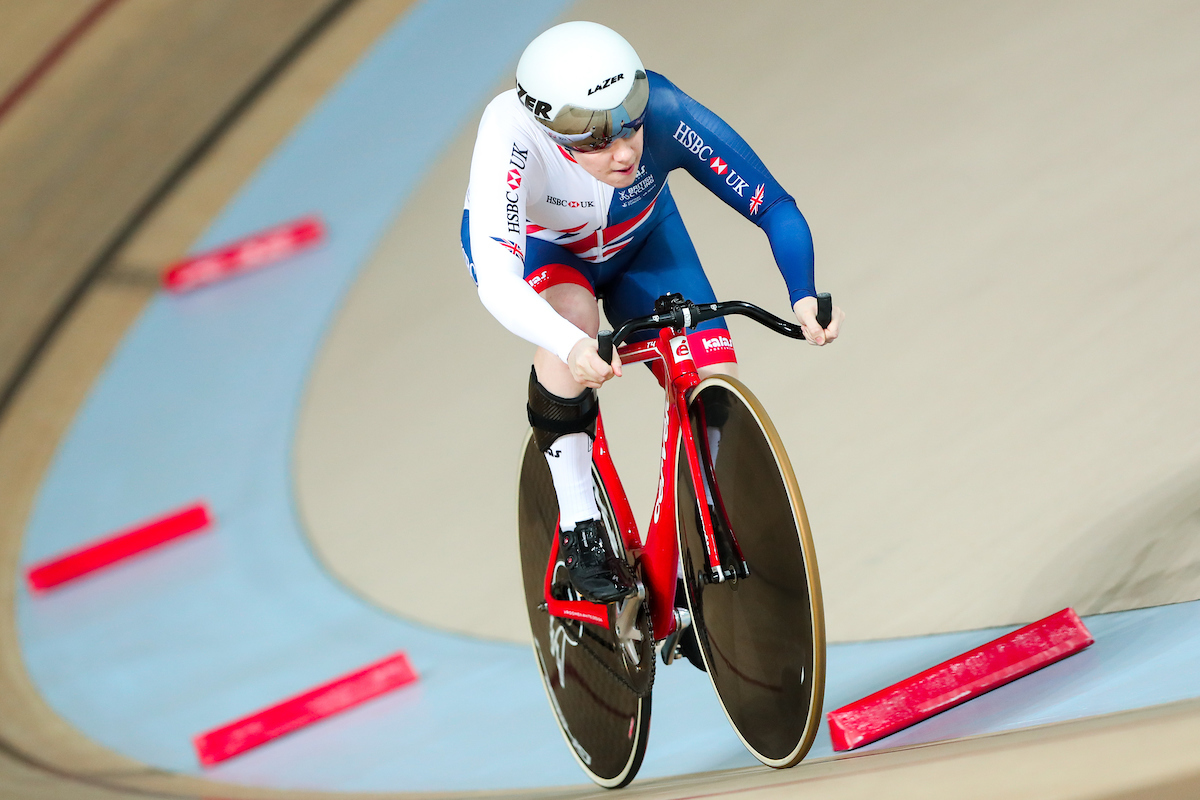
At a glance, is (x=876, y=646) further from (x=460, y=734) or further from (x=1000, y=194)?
(x=1000, y=194)

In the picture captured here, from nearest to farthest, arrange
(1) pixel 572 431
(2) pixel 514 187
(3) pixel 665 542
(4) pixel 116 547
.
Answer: (2) pixel 514 187, (3) pixel 665 542, (1) pixel 572 431, (4) pixel 116 547

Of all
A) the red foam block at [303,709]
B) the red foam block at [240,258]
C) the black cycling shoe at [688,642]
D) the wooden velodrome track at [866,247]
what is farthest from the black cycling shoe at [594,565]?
the red foam block at [240,258]

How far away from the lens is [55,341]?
5.55m

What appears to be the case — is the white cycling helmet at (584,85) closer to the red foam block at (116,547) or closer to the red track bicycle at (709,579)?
the red track bicycle at (709,579)

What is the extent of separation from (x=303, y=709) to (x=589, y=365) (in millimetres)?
1893

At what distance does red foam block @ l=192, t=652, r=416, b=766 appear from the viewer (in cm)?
290

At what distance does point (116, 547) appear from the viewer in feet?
13.2

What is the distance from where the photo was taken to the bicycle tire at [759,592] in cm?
161

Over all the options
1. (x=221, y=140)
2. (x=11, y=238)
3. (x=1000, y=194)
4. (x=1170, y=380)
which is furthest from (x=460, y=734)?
(x=221, y=140)

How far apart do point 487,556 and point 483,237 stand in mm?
1834

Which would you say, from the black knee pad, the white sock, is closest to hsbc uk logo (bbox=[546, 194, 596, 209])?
the black knee pad

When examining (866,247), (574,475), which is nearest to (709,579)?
(574,475)

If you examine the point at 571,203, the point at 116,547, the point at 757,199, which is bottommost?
the point at 757,199

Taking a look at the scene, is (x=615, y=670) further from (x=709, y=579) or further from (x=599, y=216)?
(x=599, y=216)
